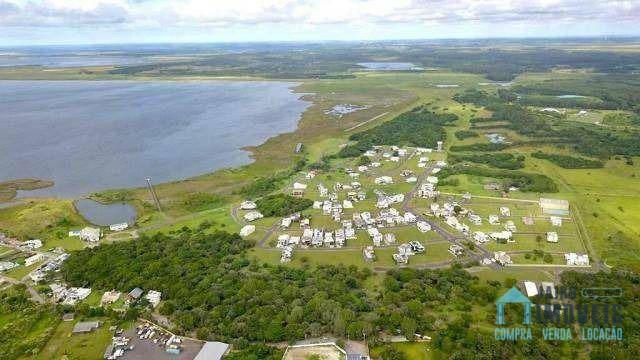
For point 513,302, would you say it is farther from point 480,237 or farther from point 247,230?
point 247,230

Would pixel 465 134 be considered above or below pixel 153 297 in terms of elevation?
above

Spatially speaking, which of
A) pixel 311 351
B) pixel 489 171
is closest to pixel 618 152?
pixel 489 171

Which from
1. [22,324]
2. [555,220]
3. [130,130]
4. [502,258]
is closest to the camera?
[22,324]

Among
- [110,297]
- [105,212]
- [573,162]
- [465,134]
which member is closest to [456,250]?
[110,297]

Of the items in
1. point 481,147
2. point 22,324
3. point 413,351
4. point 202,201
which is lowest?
point 22,324

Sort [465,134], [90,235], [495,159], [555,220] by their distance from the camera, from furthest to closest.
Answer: [465,134] < [495,159] < [555,220] < [90,235]

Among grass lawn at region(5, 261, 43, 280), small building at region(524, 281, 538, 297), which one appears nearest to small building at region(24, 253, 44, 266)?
grass lawn at region(5, 261, 43, 280)

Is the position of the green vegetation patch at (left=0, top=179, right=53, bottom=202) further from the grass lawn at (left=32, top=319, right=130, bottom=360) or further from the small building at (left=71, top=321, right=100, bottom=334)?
the small building at (left=71, top=321, right=100, bottom=334)
